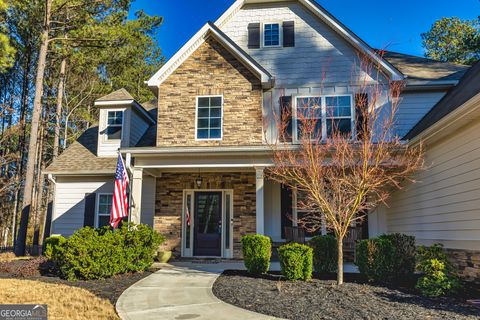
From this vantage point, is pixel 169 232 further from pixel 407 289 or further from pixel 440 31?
pixel 440 31

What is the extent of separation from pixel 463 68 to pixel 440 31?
56.1 ft

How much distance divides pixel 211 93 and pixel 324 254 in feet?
19.0

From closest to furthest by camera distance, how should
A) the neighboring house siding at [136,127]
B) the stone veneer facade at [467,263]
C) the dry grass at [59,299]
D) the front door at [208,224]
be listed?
the dry grass at [59,299], the stone veneer facade at [467,263], the front door at [208,224], the neighboring house siding at [136,127]

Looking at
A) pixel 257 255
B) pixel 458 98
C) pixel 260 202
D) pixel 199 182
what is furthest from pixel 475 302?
pixel 199 182

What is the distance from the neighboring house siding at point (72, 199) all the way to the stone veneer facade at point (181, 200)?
2.10m

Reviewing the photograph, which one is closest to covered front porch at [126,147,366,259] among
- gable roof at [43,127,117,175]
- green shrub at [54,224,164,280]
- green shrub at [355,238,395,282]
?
gable roof at [43,127,117,175]

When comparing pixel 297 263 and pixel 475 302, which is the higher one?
pixel 297 263

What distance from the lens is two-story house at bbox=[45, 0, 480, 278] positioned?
10977 millimetres

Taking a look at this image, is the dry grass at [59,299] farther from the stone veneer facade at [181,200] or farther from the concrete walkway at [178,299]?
the stone veneer facade at [181,200]

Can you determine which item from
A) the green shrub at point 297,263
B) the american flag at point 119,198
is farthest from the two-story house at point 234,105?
the green shrub at point 297,263

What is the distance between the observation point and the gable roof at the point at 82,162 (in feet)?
40.1

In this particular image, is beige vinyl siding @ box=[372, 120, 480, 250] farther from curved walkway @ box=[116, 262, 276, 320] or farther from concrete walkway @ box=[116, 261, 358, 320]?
curved walkway @ box=[116, 262, 276, 320]

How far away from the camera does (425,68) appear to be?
40.9ft

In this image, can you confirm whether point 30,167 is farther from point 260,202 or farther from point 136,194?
point 260,202
